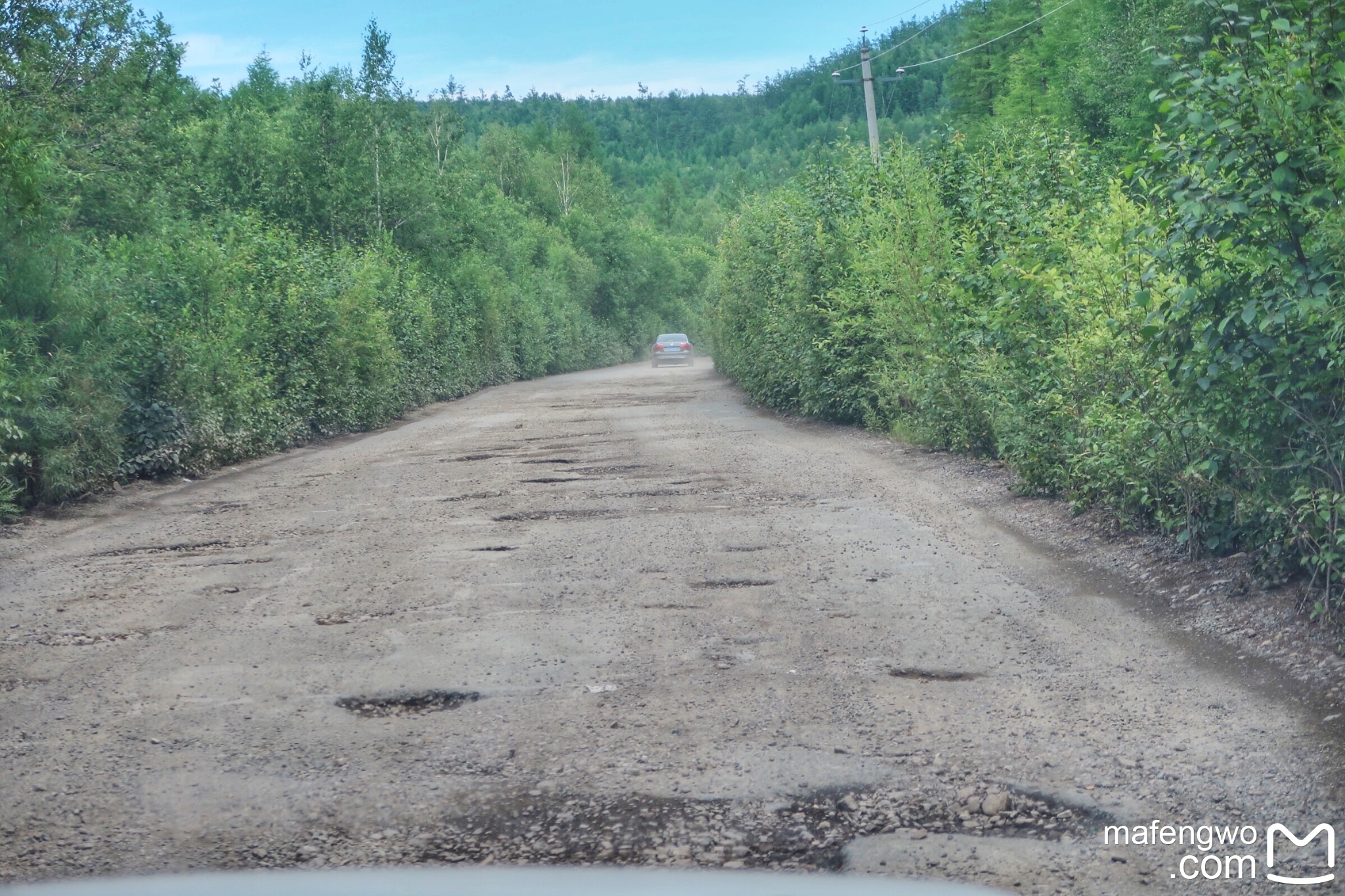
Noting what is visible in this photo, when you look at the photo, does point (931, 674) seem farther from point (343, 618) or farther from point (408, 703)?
point (343, 618)

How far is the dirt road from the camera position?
146 inches

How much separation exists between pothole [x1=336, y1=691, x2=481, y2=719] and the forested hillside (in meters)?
4.00

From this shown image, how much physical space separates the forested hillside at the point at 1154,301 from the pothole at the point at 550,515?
12.4 feet

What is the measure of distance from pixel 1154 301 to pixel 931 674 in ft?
11.1

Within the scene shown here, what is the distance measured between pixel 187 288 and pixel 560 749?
13.4 metres

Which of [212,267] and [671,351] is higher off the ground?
[212,267]

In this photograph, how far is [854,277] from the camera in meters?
17.2

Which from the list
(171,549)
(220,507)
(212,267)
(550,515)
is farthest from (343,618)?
(212,267)

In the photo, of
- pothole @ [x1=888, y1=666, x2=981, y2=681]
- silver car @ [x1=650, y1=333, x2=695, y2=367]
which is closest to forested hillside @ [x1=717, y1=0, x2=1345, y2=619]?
pothole @ [x1=888, y1=666, x2=981, y2=681]

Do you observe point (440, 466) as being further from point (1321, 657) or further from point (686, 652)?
point (1321, 657)

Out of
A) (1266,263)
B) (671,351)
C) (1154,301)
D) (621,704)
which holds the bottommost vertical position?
(671,351)

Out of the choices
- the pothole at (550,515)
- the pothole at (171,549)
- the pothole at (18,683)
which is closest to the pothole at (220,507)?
the pothole at (171,549)

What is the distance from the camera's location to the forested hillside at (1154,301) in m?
5.53

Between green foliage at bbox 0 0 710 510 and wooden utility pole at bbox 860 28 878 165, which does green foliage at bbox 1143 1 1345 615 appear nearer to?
green foliage at bbox 0 0 710 510
